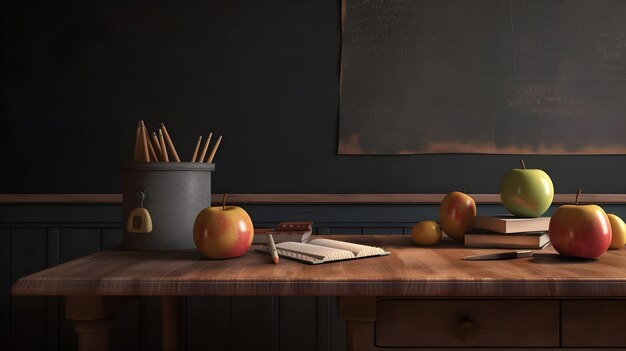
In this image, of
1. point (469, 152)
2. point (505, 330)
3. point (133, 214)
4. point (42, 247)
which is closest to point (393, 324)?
point (505, 330)

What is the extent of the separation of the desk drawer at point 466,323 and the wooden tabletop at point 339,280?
0.19ft

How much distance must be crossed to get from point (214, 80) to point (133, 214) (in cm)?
102

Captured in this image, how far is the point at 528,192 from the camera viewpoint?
1069 mm

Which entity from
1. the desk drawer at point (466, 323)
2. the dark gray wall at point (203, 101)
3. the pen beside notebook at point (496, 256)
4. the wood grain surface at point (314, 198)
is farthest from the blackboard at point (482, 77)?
the desk drawer at point (466, 323)

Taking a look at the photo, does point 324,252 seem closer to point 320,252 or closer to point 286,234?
point 320,252

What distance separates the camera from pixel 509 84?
1918mm

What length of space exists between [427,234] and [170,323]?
697 millimetres

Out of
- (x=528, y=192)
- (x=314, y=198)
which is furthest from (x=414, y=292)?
(x=314, y=198)

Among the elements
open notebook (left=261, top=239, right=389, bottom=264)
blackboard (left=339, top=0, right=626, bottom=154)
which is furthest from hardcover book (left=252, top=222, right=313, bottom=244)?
blackboard (left=339, top=0, right=626, bottom=154)

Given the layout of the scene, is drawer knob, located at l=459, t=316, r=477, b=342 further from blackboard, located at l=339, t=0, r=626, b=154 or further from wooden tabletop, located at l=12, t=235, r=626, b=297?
blackboard, located at l=339, t=0, r=626, b=154

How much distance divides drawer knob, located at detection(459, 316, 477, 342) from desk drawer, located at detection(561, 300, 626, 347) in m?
0.14

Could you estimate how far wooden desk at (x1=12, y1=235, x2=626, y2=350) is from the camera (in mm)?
738

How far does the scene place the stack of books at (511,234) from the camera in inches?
41.2

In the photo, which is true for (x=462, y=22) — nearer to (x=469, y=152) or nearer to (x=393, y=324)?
(x=469, y=152)
